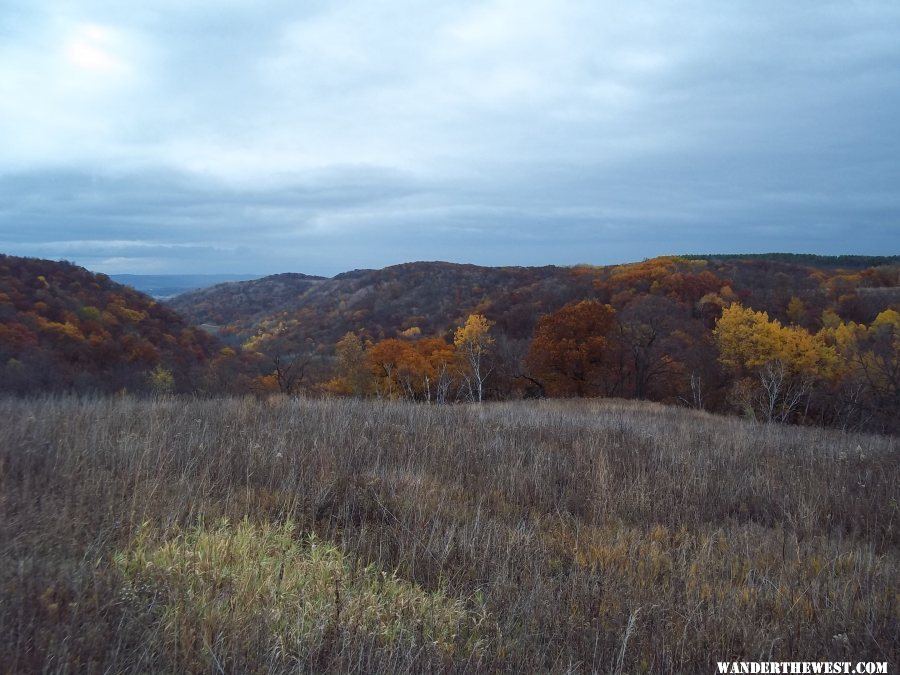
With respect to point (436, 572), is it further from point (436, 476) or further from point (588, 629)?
point (436, 476)

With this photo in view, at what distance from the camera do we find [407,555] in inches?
135

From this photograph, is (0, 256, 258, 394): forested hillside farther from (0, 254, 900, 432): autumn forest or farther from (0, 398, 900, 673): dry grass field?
(0, 398, 900, 673): dry grass field

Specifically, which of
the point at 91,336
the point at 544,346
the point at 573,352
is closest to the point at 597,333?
the point at 573,352

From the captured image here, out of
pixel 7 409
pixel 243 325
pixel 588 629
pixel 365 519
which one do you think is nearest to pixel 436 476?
pixel 365 519

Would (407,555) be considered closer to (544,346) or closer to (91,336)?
(544,346)

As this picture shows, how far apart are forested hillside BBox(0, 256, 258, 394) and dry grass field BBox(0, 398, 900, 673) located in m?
17.3

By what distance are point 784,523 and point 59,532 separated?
5.37 m

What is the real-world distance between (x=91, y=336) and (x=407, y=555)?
48037 millimetres

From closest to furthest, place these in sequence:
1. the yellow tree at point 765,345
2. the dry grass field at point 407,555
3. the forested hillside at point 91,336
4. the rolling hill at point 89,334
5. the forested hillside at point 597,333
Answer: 1. the dry grass field at point 407,555
2. the forested hillside at point 597,333
3. the forested hillside at point 91,336
4. the rolling hill at point 89,334
5. the yellow tree at point 765,345

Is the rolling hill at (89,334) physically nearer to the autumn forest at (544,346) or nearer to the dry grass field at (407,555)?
the autumn forest at (544,346)

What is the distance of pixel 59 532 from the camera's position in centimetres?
297

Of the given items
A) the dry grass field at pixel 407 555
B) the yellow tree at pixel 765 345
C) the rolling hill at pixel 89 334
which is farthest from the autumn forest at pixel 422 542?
the yellow tree at pixel 765 345

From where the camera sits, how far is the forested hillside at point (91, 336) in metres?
29.9

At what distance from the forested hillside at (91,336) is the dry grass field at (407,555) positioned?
1727 centimetres
